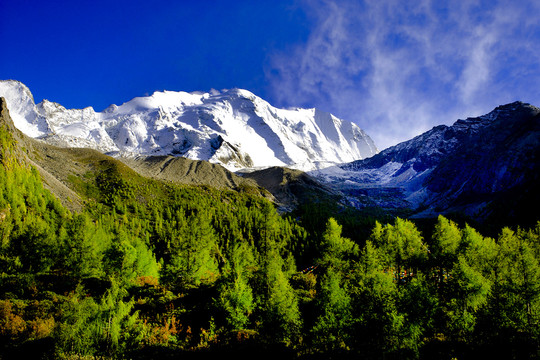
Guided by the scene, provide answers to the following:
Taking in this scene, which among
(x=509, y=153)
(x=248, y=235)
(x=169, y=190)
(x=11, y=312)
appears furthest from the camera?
(x=509, y=153)

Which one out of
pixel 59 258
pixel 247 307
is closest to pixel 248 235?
pixel 59 258

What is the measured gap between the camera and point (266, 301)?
29.3 meters

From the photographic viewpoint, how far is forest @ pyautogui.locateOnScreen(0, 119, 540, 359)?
22.1 meters

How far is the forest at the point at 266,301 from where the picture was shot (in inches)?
870

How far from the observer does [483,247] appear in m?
36.9

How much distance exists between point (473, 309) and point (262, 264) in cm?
2421

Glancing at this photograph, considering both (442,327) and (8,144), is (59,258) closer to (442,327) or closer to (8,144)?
(442,327)

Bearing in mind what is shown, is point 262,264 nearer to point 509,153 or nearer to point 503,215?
point 503,215

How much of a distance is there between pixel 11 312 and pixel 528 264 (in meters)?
54.2

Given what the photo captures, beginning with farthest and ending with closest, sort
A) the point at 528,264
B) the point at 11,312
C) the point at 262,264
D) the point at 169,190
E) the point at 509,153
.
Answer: the point at 509,153
the point at 169,190
the point at 262,264
the point at 11,312
the point at 528,264

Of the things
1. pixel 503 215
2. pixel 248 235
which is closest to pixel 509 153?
pixel 503 215

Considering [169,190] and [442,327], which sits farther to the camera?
[169,190]

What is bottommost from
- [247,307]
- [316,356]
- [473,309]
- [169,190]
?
[316,356]

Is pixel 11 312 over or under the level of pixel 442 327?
over
